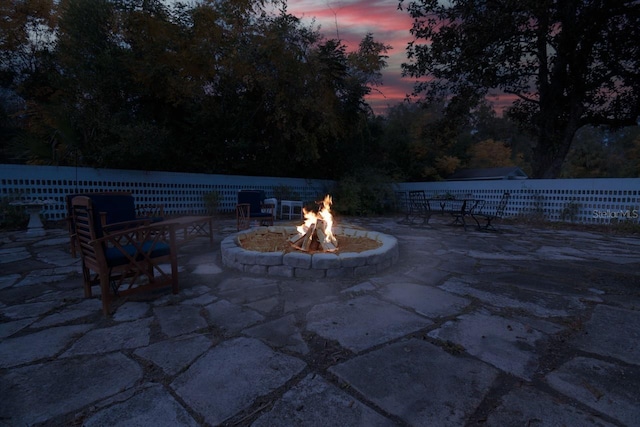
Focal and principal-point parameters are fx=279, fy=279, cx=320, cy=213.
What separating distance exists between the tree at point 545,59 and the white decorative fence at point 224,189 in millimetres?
2840

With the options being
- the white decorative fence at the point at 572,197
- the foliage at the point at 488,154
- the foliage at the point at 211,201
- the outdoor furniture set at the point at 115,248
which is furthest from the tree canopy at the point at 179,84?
the foliage at the point at 488,154

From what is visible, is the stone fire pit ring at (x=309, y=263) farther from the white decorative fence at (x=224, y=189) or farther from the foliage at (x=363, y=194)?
the foliage at (x=363, y=194)

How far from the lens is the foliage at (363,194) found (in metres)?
10.9

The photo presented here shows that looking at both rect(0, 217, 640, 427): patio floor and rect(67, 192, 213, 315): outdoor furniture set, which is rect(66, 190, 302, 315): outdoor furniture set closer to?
rect(67, 192, 213, 315): outdoor furniture set

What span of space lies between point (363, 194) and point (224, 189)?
5.28 m

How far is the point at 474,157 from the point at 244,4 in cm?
2241

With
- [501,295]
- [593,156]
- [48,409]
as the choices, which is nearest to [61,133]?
[48,409]

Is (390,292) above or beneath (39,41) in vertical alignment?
beneath

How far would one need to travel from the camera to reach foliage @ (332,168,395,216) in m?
10.9

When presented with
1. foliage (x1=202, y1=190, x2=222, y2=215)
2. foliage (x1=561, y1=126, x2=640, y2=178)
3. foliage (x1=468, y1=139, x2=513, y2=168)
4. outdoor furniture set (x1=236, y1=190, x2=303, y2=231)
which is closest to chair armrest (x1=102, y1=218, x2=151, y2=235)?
outdoor furniture set (x1=236, y1=190, x2=303, y2=231)

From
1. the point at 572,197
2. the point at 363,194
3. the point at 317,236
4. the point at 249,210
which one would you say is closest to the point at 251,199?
the point at 249,210

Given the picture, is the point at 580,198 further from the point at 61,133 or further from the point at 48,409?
the point at 61,133

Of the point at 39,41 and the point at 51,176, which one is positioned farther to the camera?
the point at 39,41

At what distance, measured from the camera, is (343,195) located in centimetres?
1109
